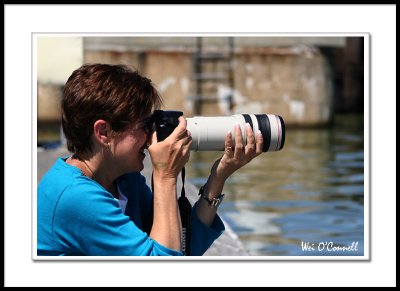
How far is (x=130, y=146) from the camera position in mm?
3543

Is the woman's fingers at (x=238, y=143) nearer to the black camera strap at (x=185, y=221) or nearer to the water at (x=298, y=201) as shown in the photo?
the black camera strap at (x=185, y=221)

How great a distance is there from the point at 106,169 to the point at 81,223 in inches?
9.3

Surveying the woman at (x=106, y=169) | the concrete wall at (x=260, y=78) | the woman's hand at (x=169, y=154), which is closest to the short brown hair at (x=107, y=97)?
the woman at (x=106, y=169)

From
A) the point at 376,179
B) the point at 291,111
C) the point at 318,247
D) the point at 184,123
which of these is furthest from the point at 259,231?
the point at 291,111

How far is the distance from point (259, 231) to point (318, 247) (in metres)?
0.90

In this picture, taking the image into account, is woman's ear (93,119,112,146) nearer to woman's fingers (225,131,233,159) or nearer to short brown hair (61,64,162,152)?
short brown hair (61,64,162,152)

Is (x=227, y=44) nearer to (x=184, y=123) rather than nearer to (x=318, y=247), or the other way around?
(x=318, y=247)

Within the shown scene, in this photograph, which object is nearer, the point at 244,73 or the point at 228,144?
the point at 228,144

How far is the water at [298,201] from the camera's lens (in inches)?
272

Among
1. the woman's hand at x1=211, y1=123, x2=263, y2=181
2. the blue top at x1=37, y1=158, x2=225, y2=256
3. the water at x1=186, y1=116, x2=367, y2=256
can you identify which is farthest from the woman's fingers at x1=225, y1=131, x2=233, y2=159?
the water at x1=186, y1=116, x2=367, y2=256

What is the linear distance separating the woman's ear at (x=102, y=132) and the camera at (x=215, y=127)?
0.65ft

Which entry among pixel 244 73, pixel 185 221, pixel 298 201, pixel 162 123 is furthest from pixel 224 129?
pixel 244 73

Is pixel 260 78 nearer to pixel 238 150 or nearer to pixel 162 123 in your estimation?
pixel 238 150

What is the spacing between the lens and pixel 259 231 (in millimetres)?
7426
